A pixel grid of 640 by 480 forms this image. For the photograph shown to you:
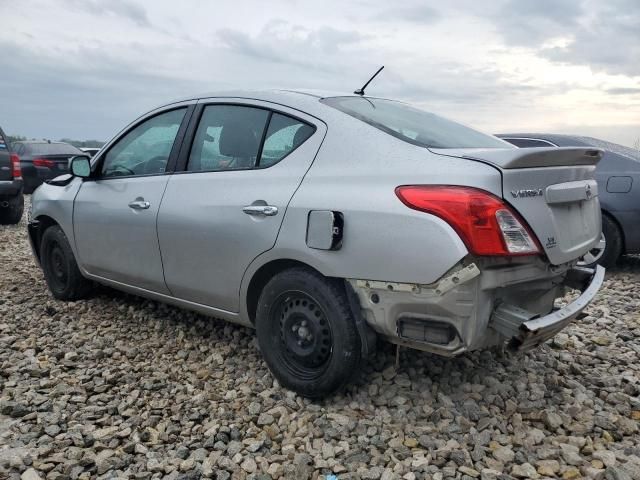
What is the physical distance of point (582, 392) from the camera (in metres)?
3.23

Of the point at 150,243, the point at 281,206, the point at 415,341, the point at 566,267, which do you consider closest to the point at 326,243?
the point at 281,206

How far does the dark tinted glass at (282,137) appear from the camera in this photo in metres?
3.18

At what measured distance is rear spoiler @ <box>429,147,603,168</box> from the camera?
2574 mm

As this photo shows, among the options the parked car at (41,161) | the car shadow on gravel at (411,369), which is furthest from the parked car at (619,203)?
the parked car at (41,161)

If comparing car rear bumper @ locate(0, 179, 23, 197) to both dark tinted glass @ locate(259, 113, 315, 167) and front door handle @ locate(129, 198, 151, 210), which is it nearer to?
front door handle @ locate(129, 198, 151, 210)

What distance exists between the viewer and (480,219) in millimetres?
2459

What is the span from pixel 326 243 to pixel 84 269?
2.67 metres

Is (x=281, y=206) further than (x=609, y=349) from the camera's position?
No

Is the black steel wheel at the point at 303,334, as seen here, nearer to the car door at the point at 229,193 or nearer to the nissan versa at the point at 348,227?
the nissan versa at the point at 348,227

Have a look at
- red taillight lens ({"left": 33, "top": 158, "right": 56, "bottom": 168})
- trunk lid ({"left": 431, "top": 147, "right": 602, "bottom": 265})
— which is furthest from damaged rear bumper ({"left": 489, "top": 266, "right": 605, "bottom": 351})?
red taillight lens ({"left": 33, "top": 158, "right": 56, "bottom": 168})

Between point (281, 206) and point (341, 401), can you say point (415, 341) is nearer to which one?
point (341, 401)

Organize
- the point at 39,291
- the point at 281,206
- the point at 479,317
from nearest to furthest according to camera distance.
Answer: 1. the point at 479,317
2. the point at 281,206
3. the point at 39,291

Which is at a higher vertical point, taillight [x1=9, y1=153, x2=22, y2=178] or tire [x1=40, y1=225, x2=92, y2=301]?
taillight [x1=9, y1=153, x2=22, y2=178]

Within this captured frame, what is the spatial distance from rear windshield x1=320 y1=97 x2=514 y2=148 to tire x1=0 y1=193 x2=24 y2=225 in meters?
8.27
